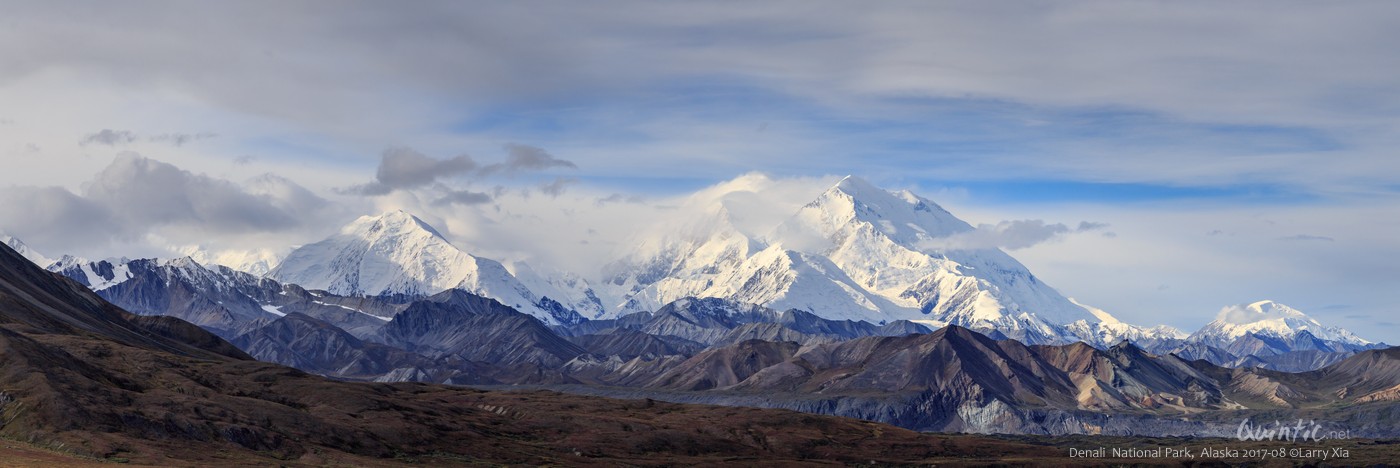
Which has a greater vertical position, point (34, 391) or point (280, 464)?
point (34, 391)

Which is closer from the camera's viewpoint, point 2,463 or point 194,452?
point 2,463

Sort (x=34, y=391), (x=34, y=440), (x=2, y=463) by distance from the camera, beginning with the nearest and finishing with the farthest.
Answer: (x=2, y=463) < (x=34, y=440) < (x=34, y=391)

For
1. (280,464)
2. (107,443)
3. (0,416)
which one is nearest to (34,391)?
(0,416)

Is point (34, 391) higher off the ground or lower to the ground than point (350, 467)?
higher

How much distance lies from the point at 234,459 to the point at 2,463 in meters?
38.0

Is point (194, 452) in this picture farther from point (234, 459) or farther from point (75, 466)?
Result: point (75, 466)

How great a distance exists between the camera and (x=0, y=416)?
191375mm

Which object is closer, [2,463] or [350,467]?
[2,463]

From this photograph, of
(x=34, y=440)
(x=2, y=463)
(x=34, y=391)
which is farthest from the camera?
(x=34, y=391)

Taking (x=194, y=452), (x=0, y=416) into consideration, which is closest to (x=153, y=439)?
(x=194, y=452)

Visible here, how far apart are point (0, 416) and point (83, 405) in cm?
1036

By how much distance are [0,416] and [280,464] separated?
3755cm

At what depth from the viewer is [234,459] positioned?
635 ft

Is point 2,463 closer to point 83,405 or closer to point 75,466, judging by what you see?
point 75,466
